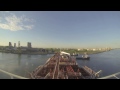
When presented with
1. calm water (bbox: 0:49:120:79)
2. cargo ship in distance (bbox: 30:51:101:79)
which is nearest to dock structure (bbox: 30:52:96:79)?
cargo ship in distance (bbox: 30:51:101:79)

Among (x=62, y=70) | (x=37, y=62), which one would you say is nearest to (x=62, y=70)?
(x=62, y=70)

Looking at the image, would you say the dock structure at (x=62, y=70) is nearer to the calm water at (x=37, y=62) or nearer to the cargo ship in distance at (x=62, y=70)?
the cargo ship in distance at (x=62, y=70)

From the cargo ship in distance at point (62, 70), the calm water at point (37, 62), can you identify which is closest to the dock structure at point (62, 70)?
the cargo ship in distance at point (62, 70)

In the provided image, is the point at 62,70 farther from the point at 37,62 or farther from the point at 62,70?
the point at 37,62
